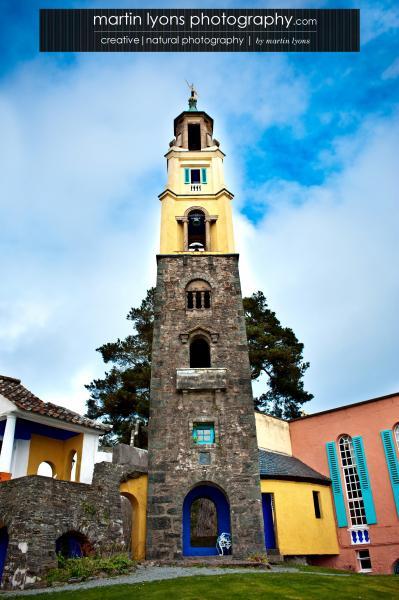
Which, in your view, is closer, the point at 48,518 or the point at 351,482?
the point at 48,518

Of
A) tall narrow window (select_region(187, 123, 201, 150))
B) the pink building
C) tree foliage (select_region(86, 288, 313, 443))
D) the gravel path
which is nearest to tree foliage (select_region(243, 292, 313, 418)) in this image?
tree foliage (select_region(86, 288, 313, 443))

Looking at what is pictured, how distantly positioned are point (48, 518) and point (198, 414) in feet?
24.4

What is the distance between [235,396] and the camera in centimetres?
2155

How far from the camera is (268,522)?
22.0 metres

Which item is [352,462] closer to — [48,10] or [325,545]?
[325,545]

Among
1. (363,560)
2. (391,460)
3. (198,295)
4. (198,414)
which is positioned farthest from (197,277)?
(363,560)

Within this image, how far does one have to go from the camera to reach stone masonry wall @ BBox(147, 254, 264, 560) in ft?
62.3

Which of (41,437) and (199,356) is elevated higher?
(199,356)

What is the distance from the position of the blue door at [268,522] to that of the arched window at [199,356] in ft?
22.6

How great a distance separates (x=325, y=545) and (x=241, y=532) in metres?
6.66

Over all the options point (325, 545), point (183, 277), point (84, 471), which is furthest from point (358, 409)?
point (84, 471)

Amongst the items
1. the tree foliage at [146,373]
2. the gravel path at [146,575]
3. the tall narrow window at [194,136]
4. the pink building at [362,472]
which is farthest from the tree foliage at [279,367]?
the gravel path at [146,575]

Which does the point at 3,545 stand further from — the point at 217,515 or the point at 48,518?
the point at 217,515

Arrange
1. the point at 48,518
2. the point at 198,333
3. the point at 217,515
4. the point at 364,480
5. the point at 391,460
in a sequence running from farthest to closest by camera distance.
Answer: the point at 364,480 → the point at 391,460 → the point at 198,333 → the point at 217,515 → the point at 48,518
